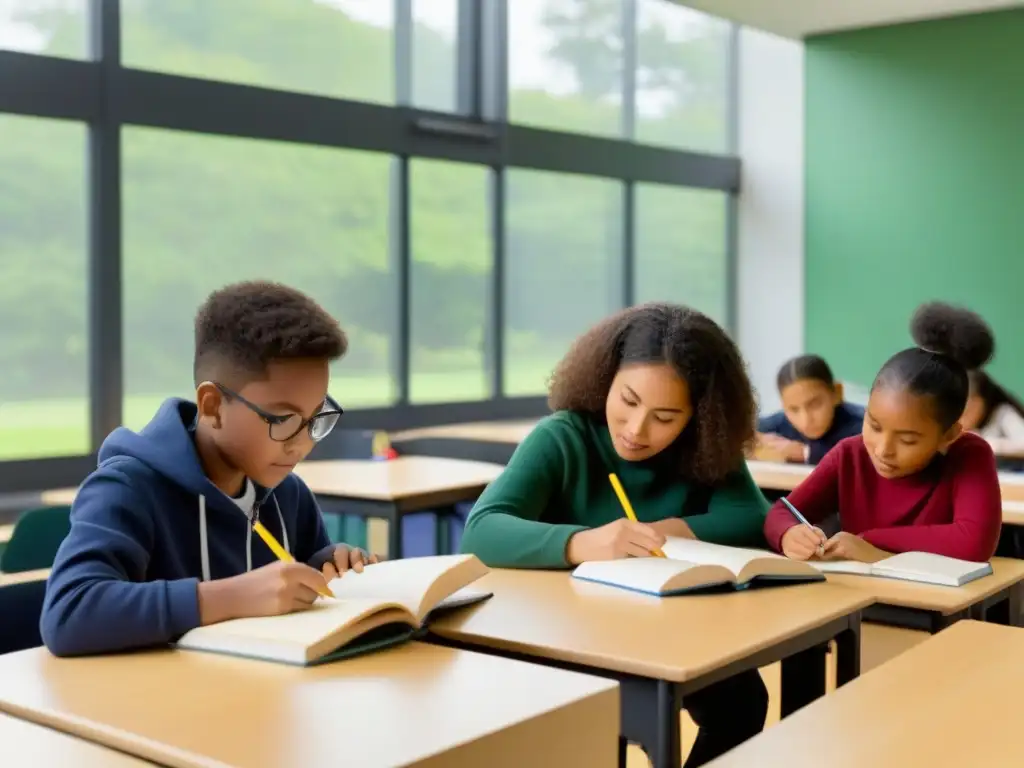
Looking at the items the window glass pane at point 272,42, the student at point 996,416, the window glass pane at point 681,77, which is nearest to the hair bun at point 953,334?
the student at point 996,416

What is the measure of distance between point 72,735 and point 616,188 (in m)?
5.75

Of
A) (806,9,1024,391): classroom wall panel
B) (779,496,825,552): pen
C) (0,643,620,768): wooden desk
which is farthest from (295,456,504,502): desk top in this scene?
(806,9,1024,391): classroom wall panel

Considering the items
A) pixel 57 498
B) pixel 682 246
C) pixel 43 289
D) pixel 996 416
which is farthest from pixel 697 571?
pixel 682 246

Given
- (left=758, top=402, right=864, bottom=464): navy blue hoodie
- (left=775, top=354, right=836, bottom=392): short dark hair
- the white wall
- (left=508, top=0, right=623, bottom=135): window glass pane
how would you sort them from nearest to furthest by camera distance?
(left=775, top=354, right=836, bottom=392): short dark hair → (left=758, top=402, right=864, bottom=464): navy blue hoodie → (left=508, top=0, right=623, bottom=135): window glass pane → the white wall

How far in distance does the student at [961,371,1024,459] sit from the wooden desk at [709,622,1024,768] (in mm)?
2737

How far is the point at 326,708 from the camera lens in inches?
47.8

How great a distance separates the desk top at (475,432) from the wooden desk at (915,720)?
332cm

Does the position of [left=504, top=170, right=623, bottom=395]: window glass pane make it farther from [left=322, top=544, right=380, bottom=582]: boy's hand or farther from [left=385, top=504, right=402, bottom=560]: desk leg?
[left=322, top=544, right=380, bottom=582]: boy's hand

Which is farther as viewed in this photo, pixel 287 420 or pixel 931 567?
pixel 931 567

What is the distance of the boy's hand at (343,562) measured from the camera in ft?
5.36

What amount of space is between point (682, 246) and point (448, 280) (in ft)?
6.63

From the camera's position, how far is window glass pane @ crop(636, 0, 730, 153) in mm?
6875

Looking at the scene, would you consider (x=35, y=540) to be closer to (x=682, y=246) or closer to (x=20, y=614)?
(x=20, y=614)

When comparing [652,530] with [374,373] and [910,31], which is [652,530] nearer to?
[374,373]
